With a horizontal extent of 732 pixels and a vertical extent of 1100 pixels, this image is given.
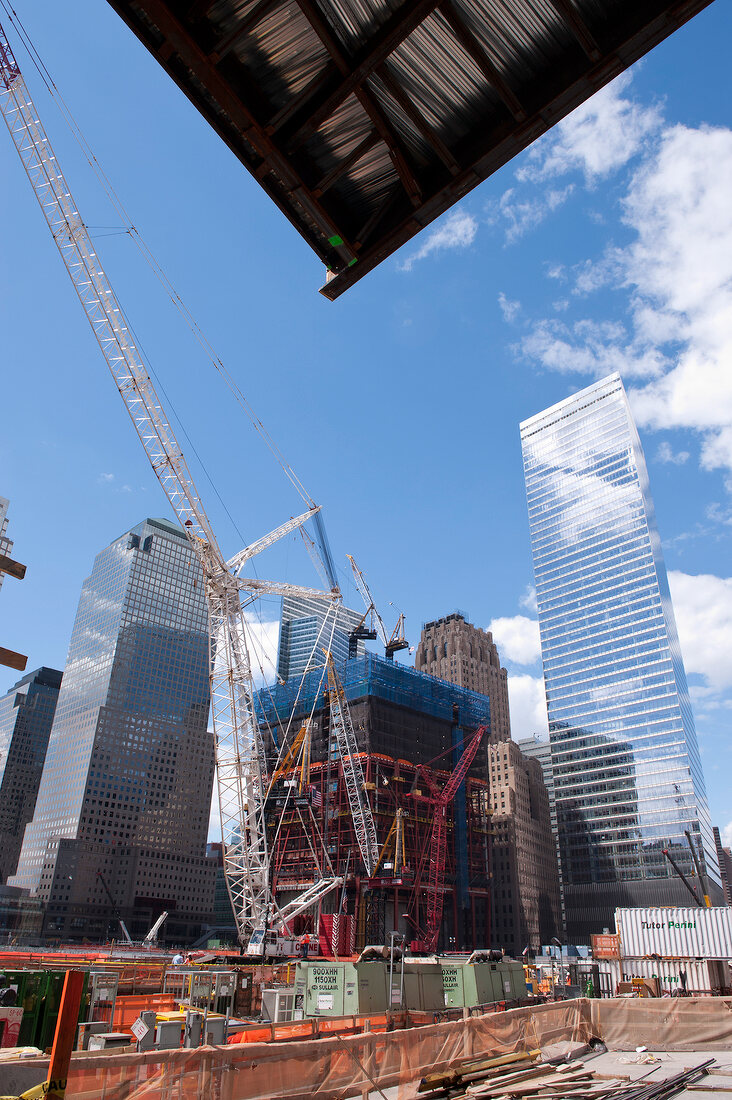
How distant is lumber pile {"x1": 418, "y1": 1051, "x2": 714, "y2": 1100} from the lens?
13.1 metres

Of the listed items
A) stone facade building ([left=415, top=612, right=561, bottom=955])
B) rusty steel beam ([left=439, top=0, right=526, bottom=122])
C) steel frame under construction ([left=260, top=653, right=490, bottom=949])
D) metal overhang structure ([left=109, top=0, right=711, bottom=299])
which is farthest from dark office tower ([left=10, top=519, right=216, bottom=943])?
rusty steel beam ([left=439, top=0, right=526, bottom=122])

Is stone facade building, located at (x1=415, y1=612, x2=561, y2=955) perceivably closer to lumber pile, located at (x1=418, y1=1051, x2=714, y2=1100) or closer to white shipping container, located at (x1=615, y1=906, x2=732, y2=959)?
white shipping container, located at (x1=615, y1=906, x2=732, y2=959)

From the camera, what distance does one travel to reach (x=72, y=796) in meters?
165

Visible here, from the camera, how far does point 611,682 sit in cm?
13862

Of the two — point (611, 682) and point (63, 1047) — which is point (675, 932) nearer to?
point (63, 1047)

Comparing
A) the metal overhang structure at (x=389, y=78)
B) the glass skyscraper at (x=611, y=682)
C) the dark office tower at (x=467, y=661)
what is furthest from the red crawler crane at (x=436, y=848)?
the metal overhang structure at (x=389, y=78)

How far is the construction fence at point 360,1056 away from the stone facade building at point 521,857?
125 m

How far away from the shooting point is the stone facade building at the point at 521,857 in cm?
13988

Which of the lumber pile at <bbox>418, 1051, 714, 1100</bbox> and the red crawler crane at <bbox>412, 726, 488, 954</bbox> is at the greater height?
the red crawler crane at <bbox>412, 726, 488, 954</bbox>

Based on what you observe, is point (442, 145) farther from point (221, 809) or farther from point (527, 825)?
point (527, 825)

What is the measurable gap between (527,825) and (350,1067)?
15499 centimetres

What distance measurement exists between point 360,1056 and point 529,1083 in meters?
4.72

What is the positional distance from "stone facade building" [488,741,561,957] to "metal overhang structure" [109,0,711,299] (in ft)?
478

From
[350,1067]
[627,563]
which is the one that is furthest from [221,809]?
[627,563]
